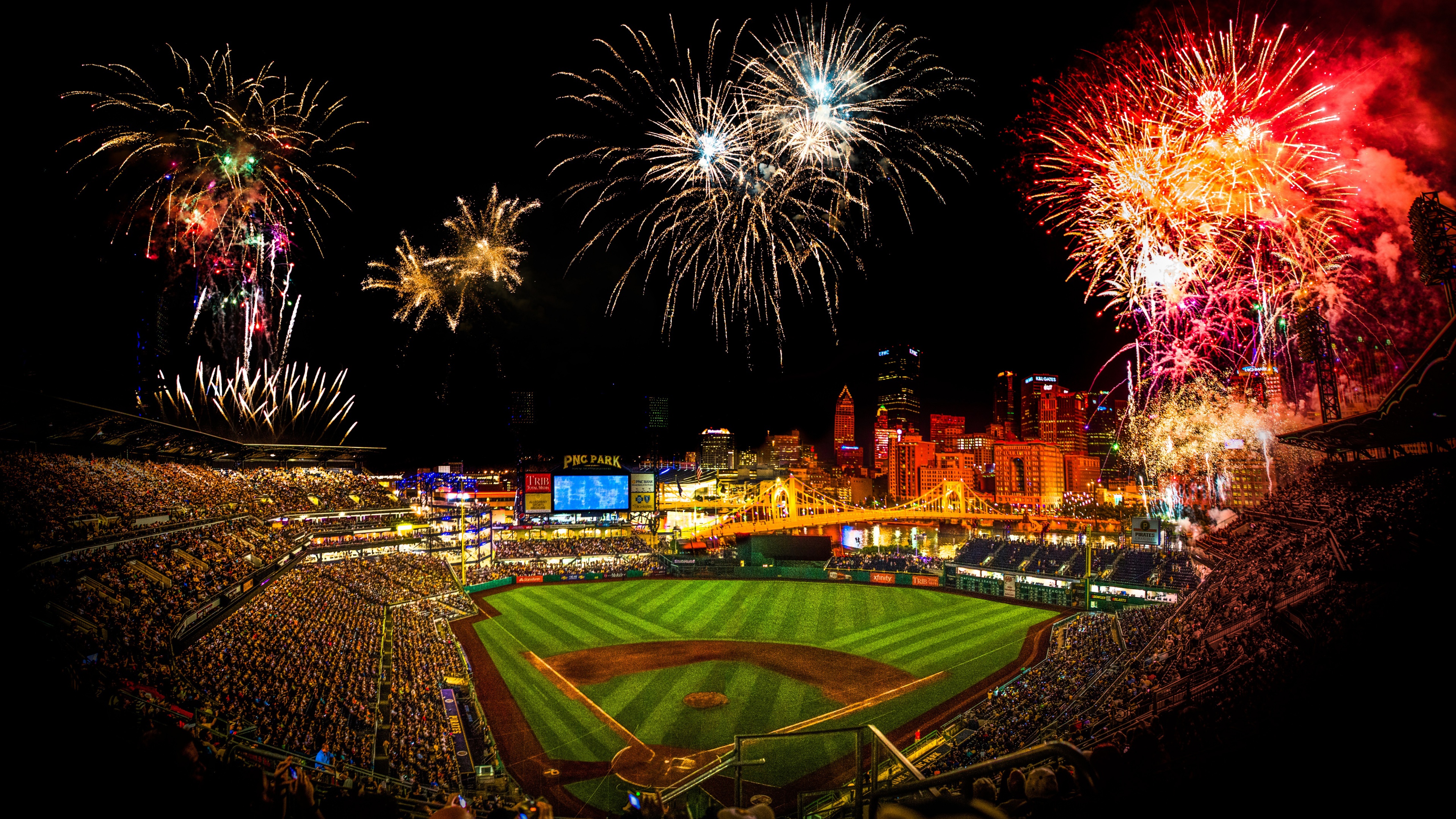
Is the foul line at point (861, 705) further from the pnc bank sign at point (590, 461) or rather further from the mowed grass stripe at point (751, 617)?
the pnc bank sign at point (590, 461)

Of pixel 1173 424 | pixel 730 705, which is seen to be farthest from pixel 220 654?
pixel 1173 424

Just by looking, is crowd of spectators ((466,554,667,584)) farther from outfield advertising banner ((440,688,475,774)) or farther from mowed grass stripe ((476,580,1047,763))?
outfield advertising banner ((440,688,475,774))

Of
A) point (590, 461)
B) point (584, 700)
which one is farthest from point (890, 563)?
point (584, 700)

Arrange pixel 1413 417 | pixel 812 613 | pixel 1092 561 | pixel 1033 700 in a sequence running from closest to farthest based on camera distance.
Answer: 1. pixel 1413 417
2. pixel 1033 700
3. pixel 812 613
4. pixel 1092 561

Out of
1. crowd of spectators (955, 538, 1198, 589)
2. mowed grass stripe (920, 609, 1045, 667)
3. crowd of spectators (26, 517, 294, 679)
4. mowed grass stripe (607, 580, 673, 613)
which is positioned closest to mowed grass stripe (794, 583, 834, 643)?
mowed grass stripe (920, 609, 1045, 667)

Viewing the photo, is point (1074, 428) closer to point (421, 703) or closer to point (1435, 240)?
point (1435, 240)

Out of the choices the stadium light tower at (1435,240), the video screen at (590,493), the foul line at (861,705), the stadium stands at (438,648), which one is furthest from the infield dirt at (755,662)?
the video screen at (590,493)
